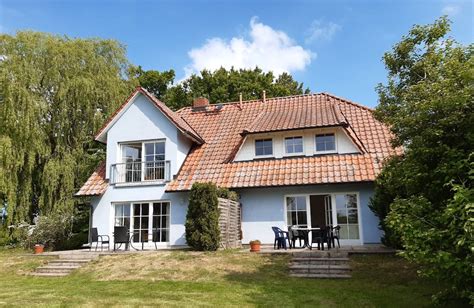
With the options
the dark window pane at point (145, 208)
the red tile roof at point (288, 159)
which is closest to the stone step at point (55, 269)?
the dark window pane at point (145, 208)

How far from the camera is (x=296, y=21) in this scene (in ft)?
42.4

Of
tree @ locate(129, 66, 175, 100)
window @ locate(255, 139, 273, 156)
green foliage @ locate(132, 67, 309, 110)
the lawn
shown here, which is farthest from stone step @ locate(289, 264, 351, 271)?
tree @ locate(129, 66, 175, 100)

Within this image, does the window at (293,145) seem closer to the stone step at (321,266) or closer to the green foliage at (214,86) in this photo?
the stone step at (321,266)

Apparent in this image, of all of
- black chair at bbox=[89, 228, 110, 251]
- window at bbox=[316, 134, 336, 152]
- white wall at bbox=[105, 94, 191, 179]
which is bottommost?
black chair at bbox=[89, 228, 110, 251]

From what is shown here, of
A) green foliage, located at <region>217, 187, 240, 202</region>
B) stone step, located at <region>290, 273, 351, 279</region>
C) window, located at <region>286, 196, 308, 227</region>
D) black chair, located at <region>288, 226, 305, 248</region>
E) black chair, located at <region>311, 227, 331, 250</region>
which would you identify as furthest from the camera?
window, located at <region>286, 196, 308, 227</region>

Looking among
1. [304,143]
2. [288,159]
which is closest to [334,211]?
[288,159]

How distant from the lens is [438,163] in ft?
24.8

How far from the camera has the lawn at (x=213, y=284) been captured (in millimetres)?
8930

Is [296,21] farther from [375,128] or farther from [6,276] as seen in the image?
[6,276]

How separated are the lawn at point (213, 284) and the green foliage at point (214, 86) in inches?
1032

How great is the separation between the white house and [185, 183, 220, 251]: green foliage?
2444mm

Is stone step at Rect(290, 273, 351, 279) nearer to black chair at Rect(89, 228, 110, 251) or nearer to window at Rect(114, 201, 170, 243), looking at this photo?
window at Rect(114, 201, 170, 243)

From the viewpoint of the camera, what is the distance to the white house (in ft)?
54.0

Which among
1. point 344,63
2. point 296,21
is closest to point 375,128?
point 344,63
